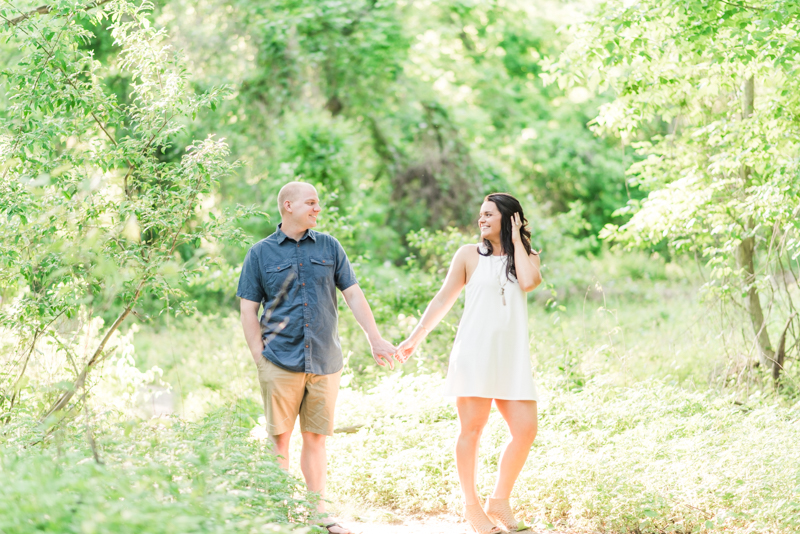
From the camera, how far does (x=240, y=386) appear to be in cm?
795

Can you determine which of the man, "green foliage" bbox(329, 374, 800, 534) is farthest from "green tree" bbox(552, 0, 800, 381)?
the man

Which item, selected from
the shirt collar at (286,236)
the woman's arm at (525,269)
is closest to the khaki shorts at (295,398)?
the shirt collar at (286,236)

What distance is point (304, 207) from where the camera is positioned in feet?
14.3

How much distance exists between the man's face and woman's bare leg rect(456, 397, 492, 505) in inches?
51.7

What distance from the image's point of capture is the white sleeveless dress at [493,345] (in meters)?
4.24

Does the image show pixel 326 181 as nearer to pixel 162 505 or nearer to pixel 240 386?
pixel 240 386

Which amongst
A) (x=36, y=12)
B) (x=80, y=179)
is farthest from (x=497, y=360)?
(x=36, y=12)

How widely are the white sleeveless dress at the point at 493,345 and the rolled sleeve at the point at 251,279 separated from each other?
1167mm

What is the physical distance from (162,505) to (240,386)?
18.0 ft

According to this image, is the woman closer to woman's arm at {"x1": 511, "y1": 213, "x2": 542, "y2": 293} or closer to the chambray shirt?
woman's arm at {"x1": 511, "y1": 213, "x2": 542, "y2": 293}

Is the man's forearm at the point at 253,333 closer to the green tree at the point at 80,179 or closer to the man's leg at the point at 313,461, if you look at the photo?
the green tree at the point at 80,179

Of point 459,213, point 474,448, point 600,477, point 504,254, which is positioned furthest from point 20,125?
point 459,213

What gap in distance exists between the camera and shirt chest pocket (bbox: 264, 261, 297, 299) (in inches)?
170

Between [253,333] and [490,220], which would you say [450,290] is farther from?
[253,333]
